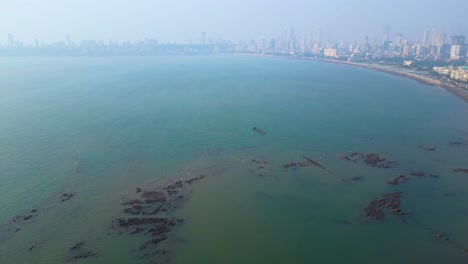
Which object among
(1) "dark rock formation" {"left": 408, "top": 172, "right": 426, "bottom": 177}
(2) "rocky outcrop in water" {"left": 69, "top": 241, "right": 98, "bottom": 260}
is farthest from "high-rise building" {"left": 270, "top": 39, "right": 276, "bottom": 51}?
(2) "rocky outcrop in water" {"left": 69, "top": 241, "right": 98, "bottom": 260}

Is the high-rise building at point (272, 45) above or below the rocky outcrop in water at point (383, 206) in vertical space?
above

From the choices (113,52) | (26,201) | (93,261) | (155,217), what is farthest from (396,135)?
(113,52)

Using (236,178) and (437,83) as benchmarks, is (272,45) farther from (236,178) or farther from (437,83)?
(236,178)

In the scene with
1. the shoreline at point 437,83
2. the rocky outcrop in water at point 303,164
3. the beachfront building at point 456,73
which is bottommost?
the rocky outcrop in water at point 303,164

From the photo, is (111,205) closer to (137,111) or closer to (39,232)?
(39,232)

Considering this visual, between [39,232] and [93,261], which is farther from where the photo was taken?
[39,232]

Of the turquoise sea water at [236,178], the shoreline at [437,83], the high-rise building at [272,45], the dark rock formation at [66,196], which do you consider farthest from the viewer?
the high-rise building at [272,45]

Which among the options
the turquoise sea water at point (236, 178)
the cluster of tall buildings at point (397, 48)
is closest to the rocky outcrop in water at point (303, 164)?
the turquoise sea water at point (236, 178)

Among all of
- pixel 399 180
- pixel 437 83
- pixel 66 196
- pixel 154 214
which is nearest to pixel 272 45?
pixel 437 83

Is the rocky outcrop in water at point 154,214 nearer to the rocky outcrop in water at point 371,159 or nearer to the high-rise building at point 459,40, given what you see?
the rocky outcrop in water at point 371,159
